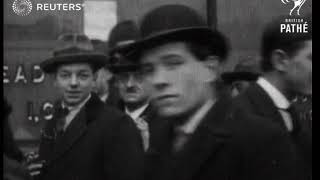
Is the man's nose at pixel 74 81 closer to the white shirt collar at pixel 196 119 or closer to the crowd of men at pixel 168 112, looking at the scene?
the crowd of men at pixel 168 112

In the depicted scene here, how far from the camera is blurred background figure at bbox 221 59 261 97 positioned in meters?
3.24

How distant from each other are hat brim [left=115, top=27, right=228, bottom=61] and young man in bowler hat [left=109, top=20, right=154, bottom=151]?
1.4 inches

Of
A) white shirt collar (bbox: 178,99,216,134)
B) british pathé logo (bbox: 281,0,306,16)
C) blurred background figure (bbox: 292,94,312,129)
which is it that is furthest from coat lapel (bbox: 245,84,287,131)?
british pathé logo (bbox: 281,0,306,16)

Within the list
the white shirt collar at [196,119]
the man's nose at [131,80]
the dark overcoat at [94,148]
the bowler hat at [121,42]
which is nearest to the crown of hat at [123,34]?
the bowler hat at [121,42]

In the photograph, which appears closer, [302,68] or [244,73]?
[244,73]

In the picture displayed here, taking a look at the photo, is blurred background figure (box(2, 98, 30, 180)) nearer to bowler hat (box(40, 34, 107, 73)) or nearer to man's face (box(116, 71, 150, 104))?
bowler hat (box(40, 34, 107, 73))

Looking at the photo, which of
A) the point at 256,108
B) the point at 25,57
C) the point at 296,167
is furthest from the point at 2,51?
the point at 296,167

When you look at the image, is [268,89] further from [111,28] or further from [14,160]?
[14,160]

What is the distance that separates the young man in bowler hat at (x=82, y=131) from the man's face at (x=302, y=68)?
1052 millimetres

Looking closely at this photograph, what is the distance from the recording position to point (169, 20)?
3227 millimetres

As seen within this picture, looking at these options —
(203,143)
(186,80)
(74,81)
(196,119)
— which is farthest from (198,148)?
(74,81)

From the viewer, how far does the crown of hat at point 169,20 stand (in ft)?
10.6

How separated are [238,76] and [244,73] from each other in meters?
0.05

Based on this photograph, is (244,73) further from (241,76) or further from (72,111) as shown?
(72,111)
